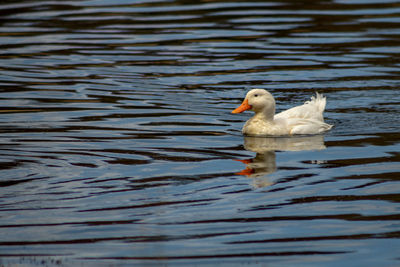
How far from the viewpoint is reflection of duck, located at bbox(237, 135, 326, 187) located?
10219 mm

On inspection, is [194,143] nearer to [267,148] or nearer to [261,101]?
[267,148]

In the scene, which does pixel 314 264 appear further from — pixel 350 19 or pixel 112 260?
pixel 350 19

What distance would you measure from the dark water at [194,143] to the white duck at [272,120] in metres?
0.28

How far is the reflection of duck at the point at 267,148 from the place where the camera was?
1022cm

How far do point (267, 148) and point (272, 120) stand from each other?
3.42ft

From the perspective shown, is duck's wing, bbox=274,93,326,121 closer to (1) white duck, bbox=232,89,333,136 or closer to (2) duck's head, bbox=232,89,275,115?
(1) white duck, bbox=232,89,333,136

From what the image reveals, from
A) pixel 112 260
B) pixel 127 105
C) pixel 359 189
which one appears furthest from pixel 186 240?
pixel 127 105

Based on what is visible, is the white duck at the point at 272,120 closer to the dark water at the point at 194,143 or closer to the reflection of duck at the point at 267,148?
the reflection of duck at the point at 267,148

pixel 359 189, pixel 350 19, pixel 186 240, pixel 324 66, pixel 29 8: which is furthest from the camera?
pixel 29 8

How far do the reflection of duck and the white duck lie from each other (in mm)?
122

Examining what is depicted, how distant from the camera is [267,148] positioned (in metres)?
11.9

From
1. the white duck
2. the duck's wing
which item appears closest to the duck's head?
the white duck

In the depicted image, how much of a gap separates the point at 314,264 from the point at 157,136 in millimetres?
5568

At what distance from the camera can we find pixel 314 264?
23.4 feet
